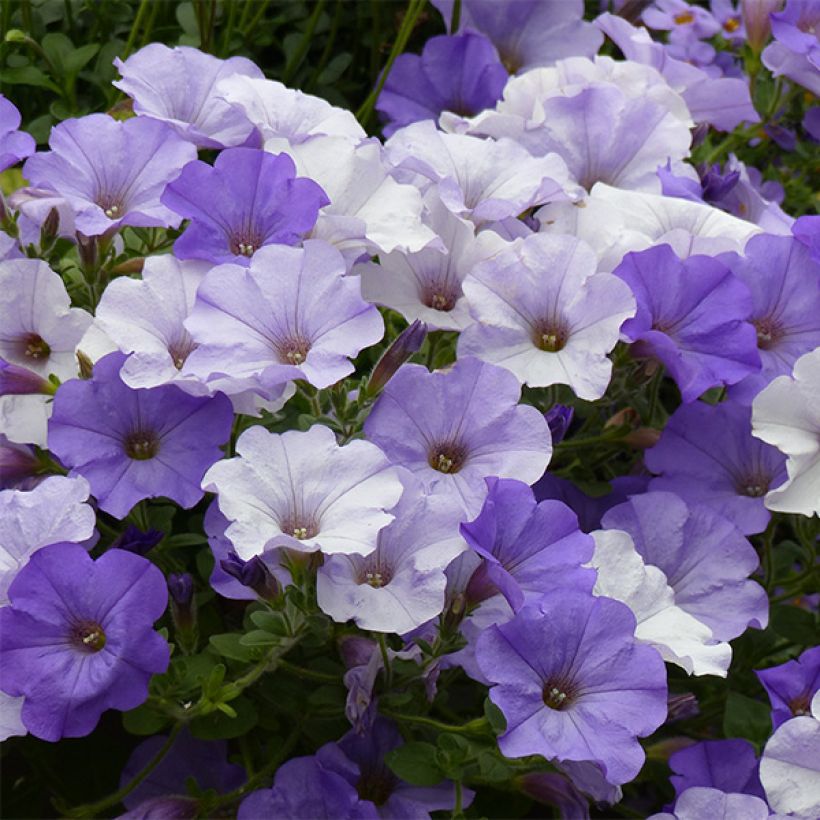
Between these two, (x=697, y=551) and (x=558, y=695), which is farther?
(x=697, y=551)

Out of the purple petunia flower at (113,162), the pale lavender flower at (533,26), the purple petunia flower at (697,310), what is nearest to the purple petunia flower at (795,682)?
the purple petunia flower at (697,310)

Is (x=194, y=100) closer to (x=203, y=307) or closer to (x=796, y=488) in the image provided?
(x=203, y=307)

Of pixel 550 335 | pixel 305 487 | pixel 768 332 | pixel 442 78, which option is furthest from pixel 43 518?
pixel 442 78

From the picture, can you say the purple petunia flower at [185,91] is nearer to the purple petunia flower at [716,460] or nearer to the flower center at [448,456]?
the flower center at [448,456]

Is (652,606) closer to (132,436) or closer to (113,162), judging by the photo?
(132,436)

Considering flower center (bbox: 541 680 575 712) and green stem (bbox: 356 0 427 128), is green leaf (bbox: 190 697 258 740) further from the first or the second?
green stem (bbox: 356 0 427 128)

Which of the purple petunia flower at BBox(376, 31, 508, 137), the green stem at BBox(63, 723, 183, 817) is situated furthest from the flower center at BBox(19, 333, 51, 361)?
the purple petunia flower at BBox(376, 31, 508, 137)
